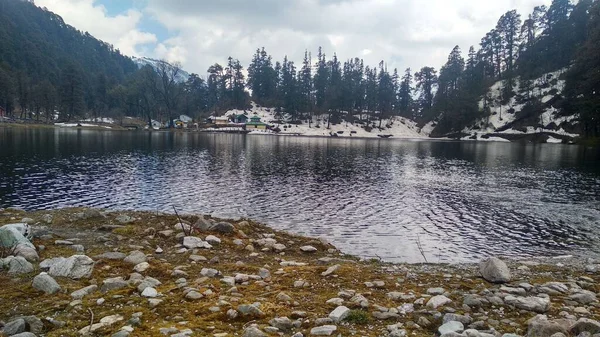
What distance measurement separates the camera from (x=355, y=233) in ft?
70.1

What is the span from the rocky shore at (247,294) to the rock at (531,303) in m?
0.02

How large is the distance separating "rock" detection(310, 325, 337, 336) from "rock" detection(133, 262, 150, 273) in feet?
17.7

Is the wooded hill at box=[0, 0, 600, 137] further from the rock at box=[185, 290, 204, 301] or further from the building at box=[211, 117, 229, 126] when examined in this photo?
the rock at box=[185, 290, 204, 301]

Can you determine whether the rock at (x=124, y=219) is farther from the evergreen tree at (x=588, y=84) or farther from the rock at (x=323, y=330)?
the evergreen tree at (x=588, y=84)

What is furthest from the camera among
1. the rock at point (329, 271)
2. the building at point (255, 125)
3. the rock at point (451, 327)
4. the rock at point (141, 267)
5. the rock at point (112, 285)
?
the building at point (255, 125)

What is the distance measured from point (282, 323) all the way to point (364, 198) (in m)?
26.0

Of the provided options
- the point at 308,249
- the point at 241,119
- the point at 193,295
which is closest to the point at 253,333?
the point at 193,295

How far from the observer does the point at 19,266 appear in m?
9.00

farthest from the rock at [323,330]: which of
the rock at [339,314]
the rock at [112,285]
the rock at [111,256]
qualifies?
the rock at [111,256]

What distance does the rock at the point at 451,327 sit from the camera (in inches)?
251

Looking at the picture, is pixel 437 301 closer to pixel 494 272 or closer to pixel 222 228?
pixel 494 272

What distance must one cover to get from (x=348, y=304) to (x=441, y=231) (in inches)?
657

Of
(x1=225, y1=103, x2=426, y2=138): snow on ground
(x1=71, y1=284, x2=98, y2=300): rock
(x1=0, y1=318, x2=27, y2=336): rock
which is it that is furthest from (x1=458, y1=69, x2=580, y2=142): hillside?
(x1=0, y1=318, x2=27, y2=336): rock

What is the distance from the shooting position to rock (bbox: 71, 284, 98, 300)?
7.57m
